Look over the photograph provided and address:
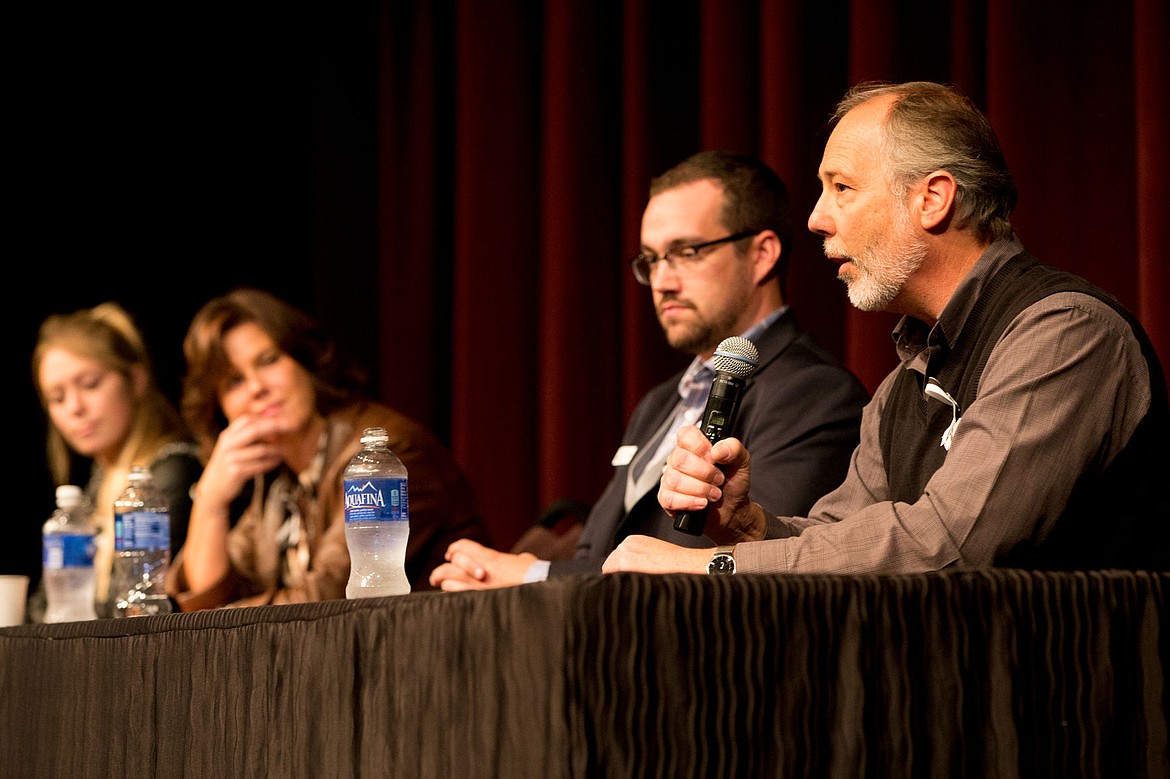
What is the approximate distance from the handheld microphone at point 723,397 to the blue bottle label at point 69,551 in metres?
1.53

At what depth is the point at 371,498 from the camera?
168cm

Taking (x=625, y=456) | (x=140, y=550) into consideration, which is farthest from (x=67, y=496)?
(x=625, y=456)

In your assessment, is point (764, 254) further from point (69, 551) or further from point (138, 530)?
point (69, 551)

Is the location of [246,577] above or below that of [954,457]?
below

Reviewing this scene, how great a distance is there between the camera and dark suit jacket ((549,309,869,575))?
217 cm

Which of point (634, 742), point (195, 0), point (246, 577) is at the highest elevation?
point (195, 0)

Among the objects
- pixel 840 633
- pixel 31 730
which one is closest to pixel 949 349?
pixel 840 633

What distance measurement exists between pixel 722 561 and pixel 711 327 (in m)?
1.13

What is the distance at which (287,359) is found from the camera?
117 inches

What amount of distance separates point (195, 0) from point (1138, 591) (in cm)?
362

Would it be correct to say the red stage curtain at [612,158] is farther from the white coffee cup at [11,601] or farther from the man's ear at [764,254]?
the white coffee cup at [11,601]

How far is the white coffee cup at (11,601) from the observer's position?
230cm

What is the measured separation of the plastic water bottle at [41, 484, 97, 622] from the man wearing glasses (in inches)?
34.3

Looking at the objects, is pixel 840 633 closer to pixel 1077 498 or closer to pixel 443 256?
pixel 1077 498
